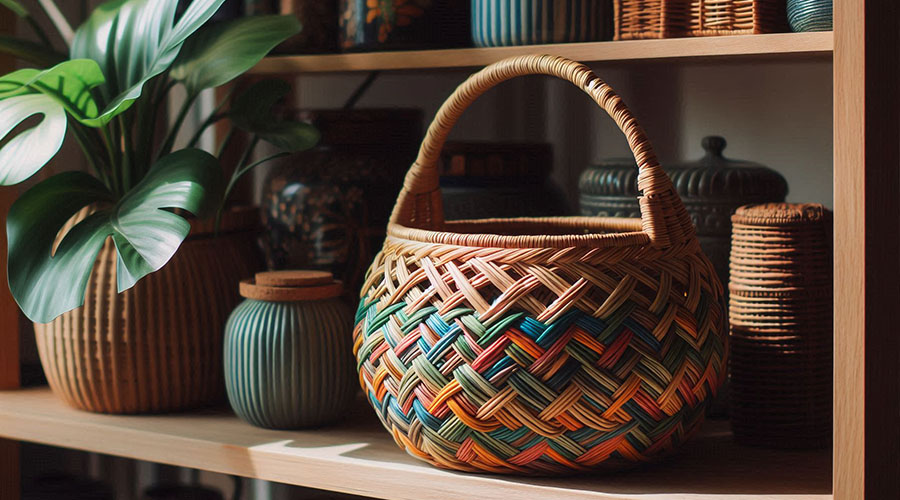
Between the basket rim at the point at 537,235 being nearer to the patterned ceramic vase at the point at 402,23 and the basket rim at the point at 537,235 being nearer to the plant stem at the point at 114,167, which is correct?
the patterned ceramic vase at the point at 402,23

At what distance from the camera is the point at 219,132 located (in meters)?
1.43

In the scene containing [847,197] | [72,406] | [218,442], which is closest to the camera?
[847,197]

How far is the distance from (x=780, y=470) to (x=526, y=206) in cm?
42

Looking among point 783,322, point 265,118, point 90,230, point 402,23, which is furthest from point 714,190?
point 90,230

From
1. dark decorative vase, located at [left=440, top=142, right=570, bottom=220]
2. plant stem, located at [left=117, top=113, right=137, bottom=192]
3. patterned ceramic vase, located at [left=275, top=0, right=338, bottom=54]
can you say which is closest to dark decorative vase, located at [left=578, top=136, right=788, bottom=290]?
dark decorative vase, located at [left=440, top=142, right=570, bottom=220]

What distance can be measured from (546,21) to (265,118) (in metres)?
0.34

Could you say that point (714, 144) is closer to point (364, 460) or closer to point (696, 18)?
point (696, 18)

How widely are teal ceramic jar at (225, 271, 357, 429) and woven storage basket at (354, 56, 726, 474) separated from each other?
15cm

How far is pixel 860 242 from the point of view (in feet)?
2.52

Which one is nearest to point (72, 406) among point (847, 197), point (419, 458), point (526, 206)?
point (419, 458)

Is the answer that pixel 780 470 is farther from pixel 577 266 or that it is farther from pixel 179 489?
pixel 179 489

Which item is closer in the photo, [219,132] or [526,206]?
[526,206]

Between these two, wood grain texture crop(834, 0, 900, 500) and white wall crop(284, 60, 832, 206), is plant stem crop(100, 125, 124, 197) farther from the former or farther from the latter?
wood grain texture crop(834, 0, 900, 500)

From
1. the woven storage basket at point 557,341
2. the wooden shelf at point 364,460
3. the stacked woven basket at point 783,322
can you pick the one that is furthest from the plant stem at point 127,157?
the stacked woven basket at point 783,322
